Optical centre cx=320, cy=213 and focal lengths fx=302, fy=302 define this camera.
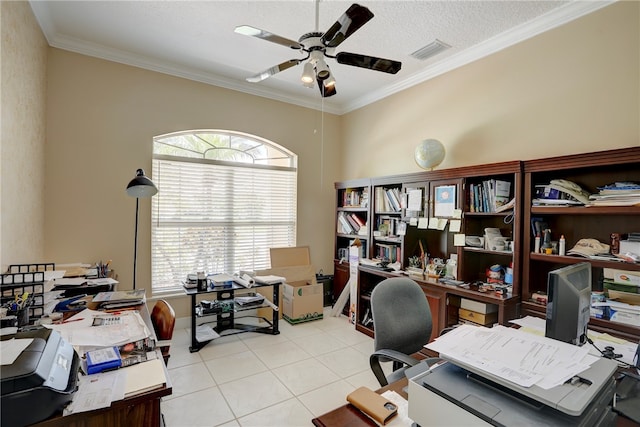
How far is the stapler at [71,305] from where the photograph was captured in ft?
6.32

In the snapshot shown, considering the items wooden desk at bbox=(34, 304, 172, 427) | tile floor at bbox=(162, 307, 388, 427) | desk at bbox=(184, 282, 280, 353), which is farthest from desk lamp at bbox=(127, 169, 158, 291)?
wooden desk at bbox=(34, 304, 172, 427)

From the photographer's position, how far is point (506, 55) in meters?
2.79

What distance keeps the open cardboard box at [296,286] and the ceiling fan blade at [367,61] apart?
264 cm

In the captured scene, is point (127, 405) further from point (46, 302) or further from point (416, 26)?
point (416, 26)

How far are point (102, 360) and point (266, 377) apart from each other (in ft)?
5.43

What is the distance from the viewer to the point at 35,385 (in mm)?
892

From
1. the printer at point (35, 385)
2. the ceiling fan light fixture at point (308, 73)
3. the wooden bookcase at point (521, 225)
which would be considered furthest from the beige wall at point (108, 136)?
the wooden bookcase at point (521, 225)

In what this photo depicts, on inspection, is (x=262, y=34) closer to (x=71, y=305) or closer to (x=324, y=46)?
(x=324, y=46)

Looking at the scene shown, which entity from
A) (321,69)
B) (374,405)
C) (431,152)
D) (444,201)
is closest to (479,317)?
(444,201)

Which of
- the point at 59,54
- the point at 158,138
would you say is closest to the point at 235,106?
the point at 158,138

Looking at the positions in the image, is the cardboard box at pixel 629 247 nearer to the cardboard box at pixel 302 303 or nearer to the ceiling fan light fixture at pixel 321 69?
the ceiling fan light fixture at pixel 321 69

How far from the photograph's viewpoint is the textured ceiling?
7.84 feet

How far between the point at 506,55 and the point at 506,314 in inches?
90.6

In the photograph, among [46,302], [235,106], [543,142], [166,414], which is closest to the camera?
[46,302]
